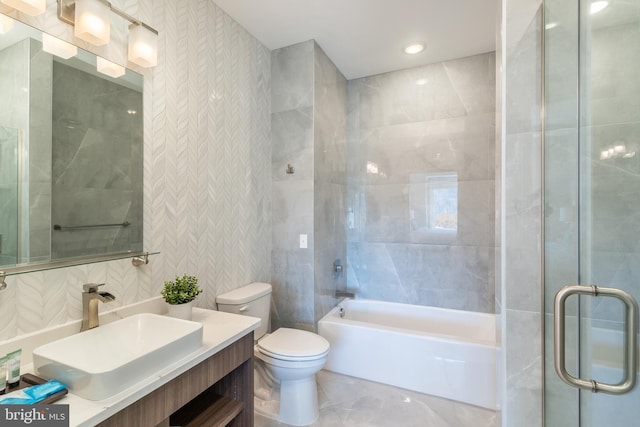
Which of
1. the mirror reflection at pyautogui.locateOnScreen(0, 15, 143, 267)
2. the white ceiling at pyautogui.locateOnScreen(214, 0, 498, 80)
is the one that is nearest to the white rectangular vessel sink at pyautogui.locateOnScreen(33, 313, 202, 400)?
the mirror reflection at pyautogui.locateOnScreen(0, 15, 143, 267)

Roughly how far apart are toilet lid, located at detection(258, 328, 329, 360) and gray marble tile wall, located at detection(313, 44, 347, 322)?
40 cm

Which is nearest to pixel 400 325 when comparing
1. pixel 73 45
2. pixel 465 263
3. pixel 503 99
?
pixel 465 263

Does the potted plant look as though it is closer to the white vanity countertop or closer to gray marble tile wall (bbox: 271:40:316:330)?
the white vanity countertop

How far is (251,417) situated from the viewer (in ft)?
4.70

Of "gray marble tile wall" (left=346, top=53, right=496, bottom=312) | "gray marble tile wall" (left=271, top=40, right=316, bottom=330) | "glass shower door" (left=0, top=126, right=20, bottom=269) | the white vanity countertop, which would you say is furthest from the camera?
"gray marble tile wall" (left=346, top=53, right=496, bottom=312)

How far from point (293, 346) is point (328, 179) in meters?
1.39

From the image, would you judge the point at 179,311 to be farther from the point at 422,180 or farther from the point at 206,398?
the point at 422,180

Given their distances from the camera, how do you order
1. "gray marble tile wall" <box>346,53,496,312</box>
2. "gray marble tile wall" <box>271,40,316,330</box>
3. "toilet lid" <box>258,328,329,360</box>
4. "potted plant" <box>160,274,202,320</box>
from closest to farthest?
"potted plant" <box>160,274,202,320</box>, "toilet lid" <box>258,328,329,360</box>, "gray marble tile wall" <box>271,40,316,330</box>, "gray marble tile wall" <box>346,53,496,312</box>

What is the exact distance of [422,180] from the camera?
8.76ft

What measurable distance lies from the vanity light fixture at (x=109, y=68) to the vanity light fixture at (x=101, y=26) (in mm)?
63

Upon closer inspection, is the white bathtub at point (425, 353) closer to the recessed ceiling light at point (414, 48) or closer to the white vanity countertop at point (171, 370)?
A: the white vanity countertop at point (171, 370)

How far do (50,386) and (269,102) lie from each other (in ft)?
7.21

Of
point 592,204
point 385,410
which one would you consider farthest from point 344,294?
point 592,204

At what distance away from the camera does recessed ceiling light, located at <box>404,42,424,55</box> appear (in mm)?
2352
